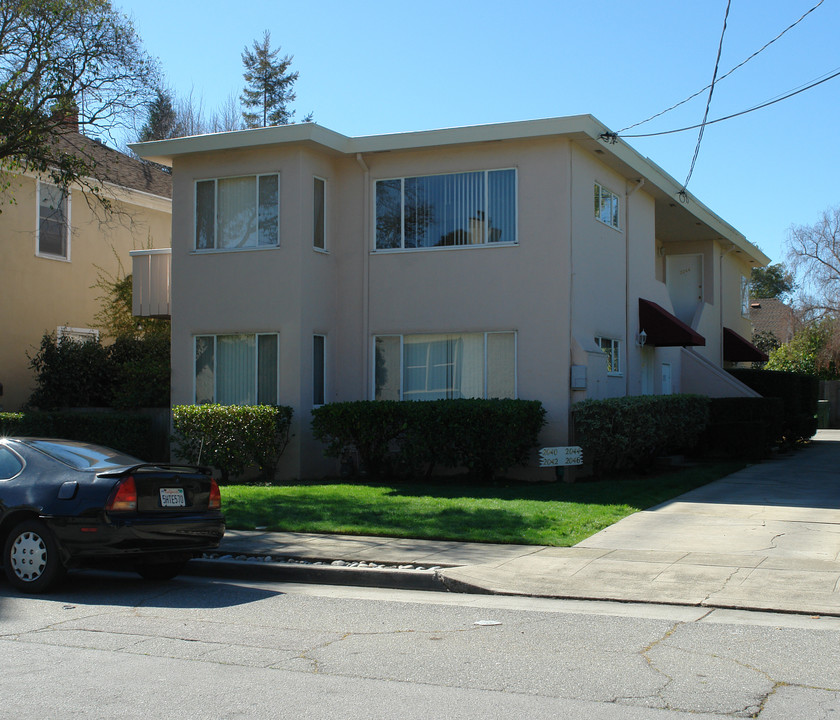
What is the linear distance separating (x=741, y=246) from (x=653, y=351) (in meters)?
7.66

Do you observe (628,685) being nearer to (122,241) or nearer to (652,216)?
(652,216)

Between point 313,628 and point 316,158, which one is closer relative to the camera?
point 313,628

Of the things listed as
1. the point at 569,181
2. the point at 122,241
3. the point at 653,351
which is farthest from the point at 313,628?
the point at 122,241

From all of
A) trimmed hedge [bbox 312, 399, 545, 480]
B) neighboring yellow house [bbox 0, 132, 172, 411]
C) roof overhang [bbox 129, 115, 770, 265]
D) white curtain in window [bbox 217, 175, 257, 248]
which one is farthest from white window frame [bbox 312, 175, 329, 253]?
neighboring yellow house [bbox 0, 132, 172, 411]

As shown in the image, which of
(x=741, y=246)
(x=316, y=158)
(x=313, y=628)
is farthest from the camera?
(x=741, y=246)

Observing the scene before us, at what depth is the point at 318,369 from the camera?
17297mm

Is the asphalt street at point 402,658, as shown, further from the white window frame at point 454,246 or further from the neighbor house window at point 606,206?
the neighbor house window at point 606,206

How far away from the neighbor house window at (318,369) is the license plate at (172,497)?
834 centimetres

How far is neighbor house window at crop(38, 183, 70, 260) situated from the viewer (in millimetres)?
21891

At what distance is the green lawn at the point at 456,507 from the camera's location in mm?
10789

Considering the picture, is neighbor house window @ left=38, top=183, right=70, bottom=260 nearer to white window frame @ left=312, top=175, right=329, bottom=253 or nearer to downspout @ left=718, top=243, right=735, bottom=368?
white window frame @ left=312, top=175, right=329, bottom=253

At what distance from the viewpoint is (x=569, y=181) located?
52.6 feet

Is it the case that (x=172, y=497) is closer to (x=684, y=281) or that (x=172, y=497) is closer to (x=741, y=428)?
(x=741, y=428)

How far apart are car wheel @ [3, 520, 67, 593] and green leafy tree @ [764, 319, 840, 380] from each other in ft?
121
